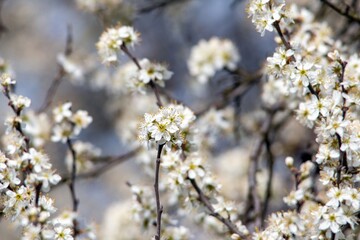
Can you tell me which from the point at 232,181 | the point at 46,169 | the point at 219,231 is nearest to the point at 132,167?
the point at 232,181

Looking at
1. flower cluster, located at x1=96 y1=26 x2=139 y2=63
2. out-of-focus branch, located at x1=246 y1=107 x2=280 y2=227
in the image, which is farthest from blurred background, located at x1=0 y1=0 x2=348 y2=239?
flower cluster, located at x1=96 y1=26 x2=139 y2=63

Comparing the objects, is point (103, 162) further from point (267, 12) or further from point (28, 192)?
point (267, 12)

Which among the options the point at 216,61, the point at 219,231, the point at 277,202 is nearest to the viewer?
the point at 219,231

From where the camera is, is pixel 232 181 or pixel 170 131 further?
pixel 232 181

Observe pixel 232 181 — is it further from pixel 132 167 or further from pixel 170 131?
pixel 132 167

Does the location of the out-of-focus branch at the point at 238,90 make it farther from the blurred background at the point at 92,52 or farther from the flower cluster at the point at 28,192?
the blurred background at the point at 92,52

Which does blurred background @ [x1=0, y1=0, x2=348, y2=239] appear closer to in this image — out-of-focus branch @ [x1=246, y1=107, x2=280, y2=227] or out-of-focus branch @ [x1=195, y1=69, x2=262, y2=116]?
out-of-focus branch @ [x1=195, y1=69, x2=262, y2=116]

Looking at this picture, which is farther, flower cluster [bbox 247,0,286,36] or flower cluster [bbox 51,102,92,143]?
flower cluster [bbox 51,102,92,143]
